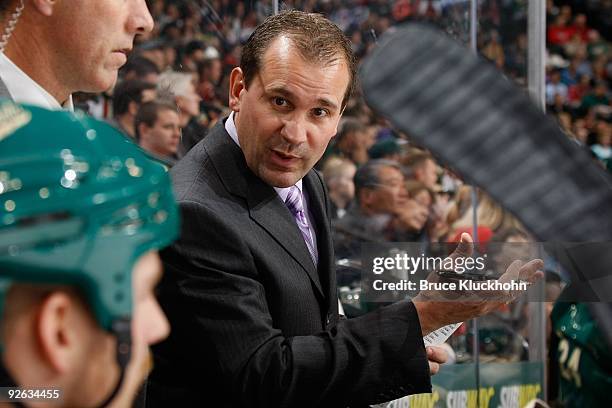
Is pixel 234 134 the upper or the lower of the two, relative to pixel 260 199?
upper

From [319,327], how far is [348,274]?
0.67ft

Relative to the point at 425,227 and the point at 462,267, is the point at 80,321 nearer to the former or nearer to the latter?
the point at 462,267

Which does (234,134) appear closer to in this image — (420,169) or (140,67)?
(140,67)

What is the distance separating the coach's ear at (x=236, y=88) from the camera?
135 cm

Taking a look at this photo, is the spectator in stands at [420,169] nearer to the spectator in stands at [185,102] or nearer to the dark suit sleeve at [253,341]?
the spectator in stands at [185,102]

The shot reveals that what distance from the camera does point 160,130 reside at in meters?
1.63

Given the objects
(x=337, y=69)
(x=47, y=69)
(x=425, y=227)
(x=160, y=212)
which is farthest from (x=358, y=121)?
(x=160, y=212)

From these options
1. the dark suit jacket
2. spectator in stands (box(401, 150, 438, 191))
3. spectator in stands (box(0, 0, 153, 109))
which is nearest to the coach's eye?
the dark suit jacket

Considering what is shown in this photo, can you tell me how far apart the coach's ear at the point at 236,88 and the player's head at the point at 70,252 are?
2.36 feet

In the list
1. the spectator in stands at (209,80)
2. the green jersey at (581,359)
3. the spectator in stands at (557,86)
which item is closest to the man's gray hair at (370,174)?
the spectator in stands at (209,80)

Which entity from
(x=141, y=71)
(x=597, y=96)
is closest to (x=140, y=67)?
(x=141, y=71)

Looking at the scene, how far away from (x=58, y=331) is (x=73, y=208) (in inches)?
3.3

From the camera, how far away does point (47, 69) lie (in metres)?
0.92

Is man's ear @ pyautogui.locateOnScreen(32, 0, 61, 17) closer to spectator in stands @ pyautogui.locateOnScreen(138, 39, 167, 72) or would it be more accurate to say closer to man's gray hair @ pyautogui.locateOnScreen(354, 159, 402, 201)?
spectator in stands @ pyautogui.locateOnScreen(138, 39, 167, 72)
